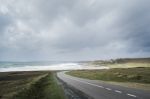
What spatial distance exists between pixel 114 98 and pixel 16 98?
9.45 metres

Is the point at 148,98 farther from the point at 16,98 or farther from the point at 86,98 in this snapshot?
the point at 16,98

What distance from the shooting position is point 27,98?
22.9 m

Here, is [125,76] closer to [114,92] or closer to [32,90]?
[32,90]

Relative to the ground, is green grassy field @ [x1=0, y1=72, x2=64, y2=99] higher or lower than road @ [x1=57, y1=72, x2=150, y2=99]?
higher

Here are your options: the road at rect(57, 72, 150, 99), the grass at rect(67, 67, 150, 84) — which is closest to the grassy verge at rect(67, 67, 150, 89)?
the grass at rect(67, 67, 150, 84)

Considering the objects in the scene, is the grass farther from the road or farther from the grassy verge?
the road

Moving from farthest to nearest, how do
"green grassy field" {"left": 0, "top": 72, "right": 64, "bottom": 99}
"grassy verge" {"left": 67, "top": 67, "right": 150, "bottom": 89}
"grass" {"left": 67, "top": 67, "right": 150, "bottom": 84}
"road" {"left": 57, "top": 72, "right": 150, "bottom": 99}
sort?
"grass" {"left": 67, "top": 67, "right": 150, "bottom": 84}, "grassy verge" {"left": 67, "top": 67, "right": 150, "bottom": 89}, "green grassy field" {"left": 0, "top": 72, "right": 64, "bottom": 99}, "road" {"left": 57, "top": 72, "right": 150, "bottom": 99}

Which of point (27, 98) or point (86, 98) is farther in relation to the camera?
point (27, 98)

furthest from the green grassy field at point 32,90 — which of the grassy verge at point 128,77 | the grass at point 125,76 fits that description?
the grass at point 125,76

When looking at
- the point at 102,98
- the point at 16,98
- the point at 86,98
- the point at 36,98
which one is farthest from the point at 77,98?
the point at 16,98

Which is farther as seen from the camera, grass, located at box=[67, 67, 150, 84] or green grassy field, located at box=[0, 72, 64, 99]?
grass, located at box=[67, 67, 150, 84]

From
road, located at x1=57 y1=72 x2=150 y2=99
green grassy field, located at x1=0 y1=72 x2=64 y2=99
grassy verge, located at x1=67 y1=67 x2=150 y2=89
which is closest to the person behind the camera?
road, located at x1=57 y1=72 x2=150 y2=99

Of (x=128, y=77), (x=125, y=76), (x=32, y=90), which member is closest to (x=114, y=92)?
(x=32, y=90)

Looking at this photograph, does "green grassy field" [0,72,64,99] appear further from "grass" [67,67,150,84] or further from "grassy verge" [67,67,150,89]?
"grass" [67,67,150,84]
